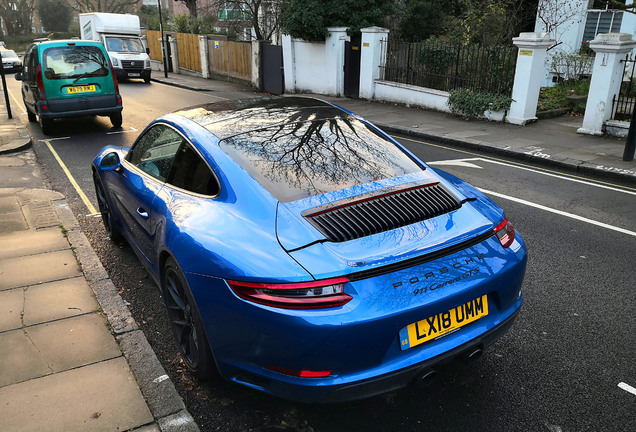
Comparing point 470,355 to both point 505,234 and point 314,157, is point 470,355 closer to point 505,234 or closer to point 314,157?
point 505,234

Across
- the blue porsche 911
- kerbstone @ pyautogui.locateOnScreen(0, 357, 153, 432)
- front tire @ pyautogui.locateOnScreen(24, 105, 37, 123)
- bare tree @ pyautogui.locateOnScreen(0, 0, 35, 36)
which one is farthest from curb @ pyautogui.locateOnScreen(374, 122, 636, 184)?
bare tree @ pyautogui.locateOnScreen(0, 0, 35, 36)

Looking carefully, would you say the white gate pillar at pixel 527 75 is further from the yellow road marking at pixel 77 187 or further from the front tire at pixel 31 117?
the front tire at pixel 31 117

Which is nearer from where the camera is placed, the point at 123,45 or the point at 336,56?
the point at 336,56

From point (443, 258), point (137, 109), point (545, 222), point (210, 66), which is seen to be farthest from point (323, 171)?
point (210, 66)

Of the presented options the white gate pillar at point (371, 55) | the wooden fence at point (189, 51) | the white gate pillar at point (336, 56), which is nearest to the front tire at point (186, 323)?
Result: the white gate pillar at point (371, 55)

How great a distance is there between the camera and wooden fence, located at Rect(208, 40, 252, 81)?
2373 centimetres

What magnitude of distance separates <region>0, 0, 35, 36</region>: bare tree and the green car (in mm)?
67751

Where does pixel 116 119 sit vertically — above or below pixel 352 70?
below

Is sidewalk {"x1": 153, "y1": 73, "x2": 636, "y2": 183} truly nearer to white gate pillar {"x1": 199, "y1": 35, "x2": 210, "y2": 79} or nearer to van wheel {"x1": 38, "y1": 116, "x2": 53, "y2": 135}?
van wheel {"x1": 38, "y1": 116, "x2": 53, "y2": 135}

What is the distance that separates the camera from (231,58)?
24984mm

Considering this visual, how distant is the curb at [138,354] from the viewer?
9.40 ft

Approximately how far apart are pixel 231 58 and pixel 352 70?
9.10 meters

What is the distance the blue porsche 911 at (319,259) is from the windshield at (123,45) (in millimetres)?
24278

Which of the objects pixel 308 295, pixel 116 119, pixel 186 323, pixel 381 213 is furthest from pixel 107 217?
pixel 116 119
